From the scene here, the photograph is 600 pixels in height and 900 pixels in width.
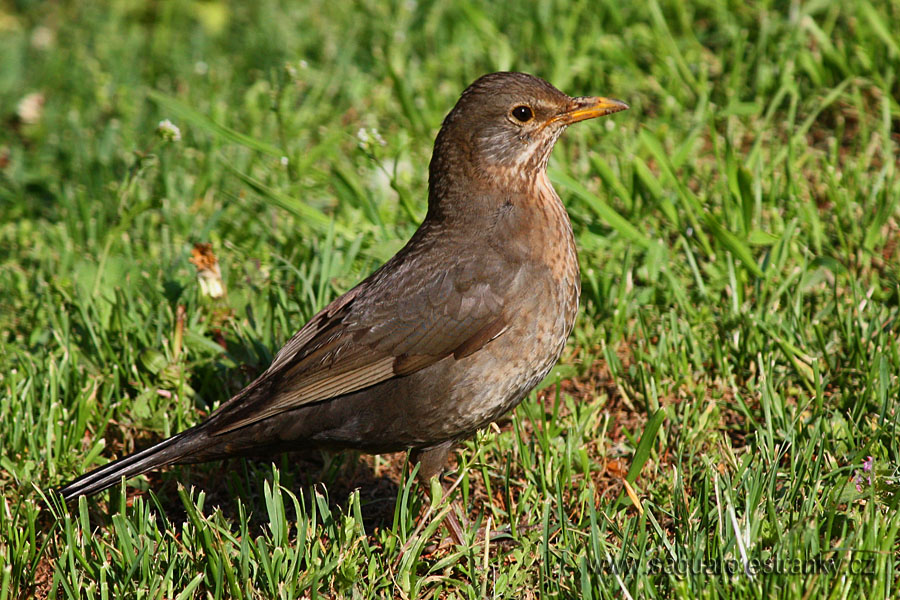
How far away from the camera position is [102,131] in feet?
22.1

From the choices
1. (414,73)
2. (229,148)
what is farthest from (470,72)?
(229,148)

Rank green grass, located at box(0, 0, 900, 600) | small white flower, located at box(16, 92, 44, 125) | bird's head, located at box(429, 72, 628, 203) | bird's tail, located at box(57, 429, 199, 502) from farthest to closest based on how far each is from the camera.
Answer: small white flower, located at box(16, 92, 44, 125) → bird's head, located at box(429, 72, 628, 203) → bird's tail, located at box(57, 429, 199, 502) → green grass, located at box(0, 0, 900, 600)

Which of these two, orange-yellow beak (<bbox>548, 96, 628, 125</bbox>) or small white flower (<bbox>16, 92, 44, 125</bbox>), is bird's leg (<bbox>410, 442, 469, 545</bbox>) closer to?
Result: orange-yellow beak (<bbox>548, 96, 628, 125</bbox>)

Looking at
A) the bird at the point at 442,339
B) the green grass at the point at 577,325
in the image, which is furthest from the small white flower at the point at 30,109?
the bird at the point at 442,339

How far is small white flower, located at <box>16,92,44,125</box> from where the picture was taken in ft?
23.9

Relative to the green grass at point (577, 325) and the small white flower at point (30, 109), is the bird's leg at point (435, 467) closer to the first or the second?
the green grass at point (577, 325)

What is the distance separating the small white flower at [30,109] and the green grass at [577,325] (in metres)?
0.04

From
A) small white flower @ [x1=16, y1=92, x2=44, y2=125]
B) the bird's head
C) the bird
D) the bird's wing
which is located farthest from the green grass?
the bird's head

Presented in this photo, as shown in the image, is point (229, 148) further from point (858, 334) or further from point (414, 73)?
point (858, 334)

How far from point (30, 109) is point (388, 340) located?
→ 4.55 metres

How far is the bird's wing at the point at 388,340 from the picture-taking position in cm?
388

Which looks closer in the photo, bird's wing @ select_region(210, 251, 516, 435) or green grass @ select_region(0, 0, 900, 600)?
green grass @ select_region(0, 0, 900, 600)

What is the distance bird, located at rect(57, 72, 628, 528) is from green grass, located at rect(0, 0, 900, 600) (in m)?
0.26

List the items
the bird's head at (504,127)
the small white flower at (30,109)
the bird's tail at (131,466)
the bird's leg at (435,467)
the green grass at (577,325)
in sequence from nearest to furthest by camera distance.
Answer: the green grass at (577,325) → the bird's tail at (131,466) → the bird's leg at (435,467) → the bird's head at (504,127) → the small white flower at (30,109)
